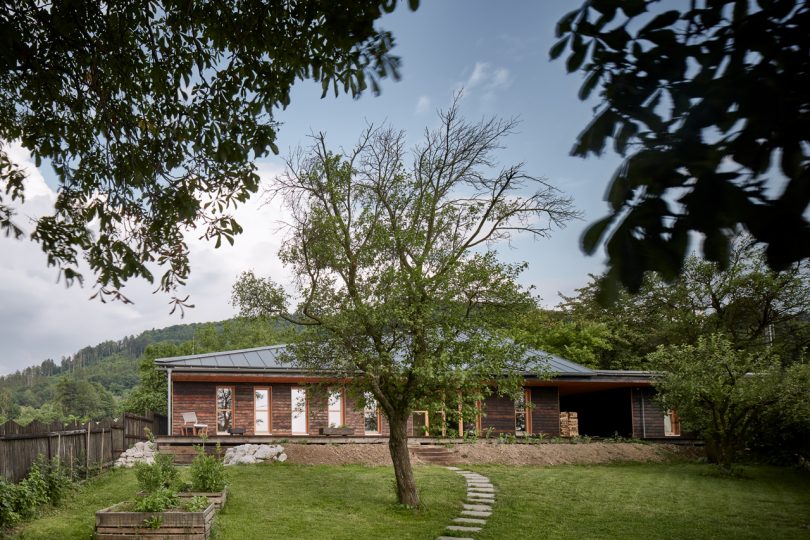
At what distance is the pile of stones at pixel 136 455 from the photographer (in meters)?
16.6

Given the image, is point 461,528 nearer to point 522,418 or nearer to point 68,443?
point 68,443

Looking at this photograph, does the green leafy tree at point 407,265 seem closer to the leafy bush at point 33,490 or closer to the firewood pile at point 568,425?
the leafy bush at point 33,490

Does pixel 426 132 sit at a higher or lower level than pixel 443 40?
higher

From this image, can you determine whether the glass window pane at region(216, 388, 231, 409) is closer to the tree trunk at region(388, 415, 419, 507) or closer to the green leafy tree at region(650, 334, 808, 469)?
the tree trunk at region(388, 415, 419, 507)

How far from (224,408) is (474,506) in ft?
40.6

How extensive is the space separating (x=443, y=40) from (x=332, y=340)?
861 centimetres

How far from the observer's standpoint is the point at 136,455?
17.4m

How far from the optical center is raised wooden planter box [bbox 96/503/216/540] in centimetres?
786

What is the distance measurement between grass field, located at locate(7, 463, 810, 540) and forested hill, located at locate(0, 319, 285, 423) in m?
22.6

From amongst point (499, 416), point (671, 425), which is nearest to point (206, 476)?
point (499, 416)

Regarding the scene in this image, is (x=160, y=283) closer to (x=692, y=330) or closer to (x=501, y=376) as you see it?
(x=501, y=376)

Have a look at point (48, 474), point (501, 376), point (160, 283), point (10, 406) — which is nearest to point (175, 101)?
point (160, 283)

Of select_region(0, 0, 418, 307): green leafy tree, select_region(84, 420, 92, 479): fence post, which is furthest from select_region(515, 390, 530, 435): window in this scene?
select_region(0, 0, 418, 307): green leafy tree

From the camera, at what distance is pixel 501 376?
11453 mm
